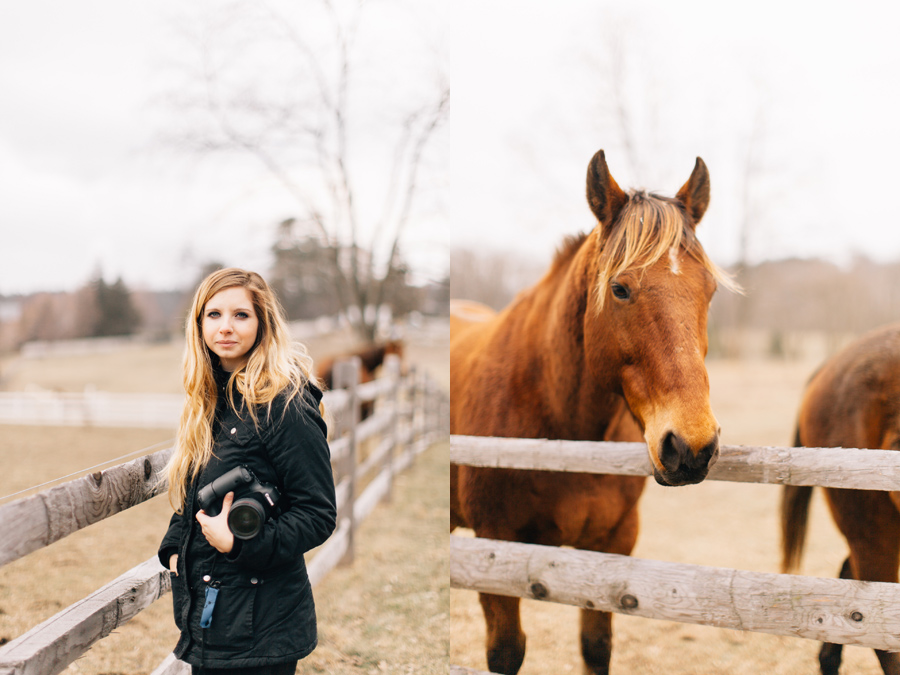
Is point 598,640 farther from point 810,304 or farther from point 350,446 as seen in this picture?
point 810,304

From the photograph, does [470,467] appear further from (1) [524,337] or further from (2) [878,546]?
(2) [878,546]

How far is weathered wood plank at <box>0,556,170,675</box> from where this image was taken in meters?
1.07

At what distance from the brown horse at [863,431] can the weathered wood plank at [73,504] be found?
2626 millimetres

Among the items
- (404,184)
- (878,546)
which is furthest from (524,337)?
(404,184)

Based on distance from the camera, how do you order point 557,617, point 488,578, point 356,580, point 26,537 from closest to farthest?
point 26,537
point 488,578
point 557,617
point 356,580

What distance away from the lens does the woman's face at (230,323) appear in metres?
1.31

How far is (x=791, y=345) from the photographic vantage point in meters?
7.28

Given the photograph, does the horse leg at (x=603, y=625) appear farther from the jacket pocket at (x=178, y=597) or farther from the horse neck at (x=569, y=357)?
the jacket pocket at (x=178, y=597)

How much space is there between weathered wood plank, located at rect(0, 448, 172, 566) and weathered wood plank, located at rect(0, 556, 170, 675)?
0.21 meters

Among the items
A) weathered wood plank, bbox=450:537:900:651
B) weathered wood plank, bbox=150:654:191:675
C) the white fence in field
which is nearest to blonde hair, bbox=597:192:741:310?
weathered wood plank, bbox=450:537:900:651

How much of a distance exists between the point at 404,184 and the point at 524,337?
13.6ft

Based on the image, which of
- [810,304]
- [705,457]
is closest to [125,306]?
[705,457]

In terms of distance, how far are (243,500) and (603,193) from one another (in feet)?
4.86

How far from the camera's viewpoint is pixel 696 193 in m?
1.84
